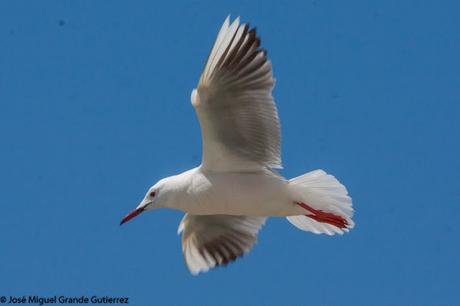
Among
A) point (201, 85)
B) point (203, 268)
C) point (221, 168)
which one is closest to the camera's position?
point (201, 85)

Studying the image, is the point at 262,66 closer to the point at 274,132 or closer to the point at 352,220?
the point at 274,132

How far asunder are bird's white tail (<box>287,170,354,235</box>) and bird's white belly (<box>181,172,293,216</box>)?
5.4 inches

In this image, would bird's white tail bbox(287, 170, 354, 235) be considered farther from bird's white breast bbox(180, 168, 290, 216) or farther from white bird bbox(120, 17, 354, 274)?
bird's white breast bbox(180, 168, 290, 216)

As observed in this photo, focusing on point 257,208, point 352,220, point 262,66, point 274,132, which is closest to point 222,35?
point 262,66

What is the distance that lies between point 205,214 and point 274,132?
3.19 feet

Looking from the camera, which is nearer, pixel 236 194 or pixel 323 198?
pixel 236 194

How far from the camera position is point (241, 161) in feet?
26.5

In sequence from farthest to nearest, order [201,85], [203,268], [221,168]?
1. [203,268]
2. [221,168]
3. [201,85]

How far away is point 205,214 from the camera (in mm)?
8250

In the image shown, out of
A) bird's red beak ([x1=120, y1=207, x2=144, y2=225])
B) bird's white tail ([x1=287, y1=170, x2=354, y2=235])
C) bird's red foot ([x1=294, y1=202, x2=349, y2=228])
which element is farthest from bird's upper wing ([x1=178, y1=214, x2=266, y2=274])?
bird's red foot ([x1=294, y1=202, x2=349, y2=228])

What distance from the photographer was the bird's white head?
823 centimetres

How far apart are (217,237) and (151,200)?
95cm

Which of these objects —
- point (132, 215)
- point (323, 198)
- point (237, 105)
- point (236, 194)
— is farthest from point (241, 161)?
point (132, 215)

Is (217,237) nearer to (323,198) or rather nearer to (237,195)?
(237,195)
